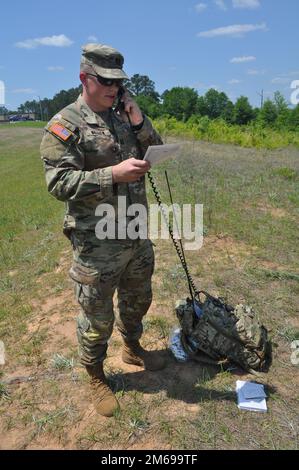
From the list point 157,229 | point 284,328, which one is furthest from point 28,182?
point 284,328

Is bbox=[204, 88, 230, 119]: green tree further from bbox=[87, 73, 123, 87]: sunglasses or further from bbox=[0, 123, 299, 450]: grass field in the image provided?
bbox=[87, 73, 123, 87]: sunglasses

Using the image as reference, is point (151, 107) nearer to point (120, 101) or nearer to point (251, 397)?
point (120, 101)

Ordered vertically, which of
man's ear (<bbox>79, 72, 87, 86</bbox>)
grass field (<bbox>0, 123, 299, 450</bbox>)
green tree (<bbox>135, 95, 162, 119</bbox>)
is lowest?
grass field (<bbox>0, 123, 299, 450</bbox>)

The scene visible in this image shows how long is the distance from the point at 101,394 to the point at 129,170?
62.4 inches

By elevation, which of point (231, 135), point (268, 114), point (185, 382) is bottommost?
point (185, 382)

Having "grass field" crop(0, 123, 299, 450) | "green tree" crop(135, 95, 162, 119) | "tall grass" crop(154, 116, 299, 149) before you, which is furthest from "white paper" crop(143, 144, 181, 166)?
"green tree" crop(135, 95, 162, 119)

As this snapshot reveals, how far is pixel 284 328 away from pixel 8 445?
7.74 ft

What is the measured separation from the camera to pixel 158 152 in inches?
85.5

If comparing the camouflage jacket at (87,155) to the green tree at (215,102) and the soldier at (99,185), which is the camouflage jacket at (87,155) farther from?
the green tree at (215,102)

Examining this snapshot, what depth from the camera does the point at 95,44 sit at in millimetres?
2320

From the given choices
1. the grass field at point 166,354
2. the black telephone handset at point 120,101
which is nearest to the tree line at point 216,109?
the grass field at point 166,354

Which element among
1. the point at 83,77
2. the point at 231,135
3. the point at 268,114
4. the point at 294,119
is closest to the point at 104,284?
the point at 83,77

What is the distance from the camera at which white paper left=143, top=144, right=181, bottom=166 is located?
2.13 m

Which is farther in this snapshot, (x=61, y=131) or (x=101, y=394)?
(x=101, y=394)
